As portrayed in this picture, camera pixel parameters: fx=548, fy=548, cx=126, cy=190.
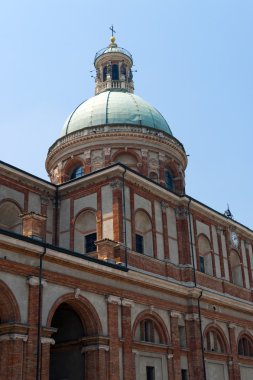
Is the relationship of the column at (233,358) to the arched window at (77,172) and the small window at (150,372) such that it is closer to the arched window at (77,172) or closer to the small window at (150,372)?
the small window at (150,372)

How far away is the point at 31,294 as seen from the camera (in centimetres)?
2303

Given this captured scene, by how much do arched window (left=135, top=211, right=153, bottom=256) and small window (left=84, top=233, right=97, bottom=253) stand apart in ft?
7.85

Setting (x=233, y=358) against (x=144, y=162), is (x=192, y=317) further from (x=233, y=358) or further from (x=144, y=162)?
(x=144, y=162)

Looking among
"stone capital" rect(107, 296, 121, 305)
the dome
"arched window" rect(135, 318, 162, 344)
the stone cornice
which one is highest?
the dome

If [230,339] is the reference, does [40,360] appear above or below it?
below

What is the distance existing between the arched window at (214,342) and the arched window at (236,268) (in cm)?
567

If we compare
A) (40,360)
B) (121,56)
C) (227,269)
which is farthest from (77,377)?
(121,56)

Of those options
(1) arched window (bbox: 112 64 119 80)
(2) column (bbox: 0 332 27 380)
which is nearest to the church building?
(2) column (bbox: 0 332 27 380)

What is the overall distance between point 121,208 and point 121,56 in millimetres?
21237

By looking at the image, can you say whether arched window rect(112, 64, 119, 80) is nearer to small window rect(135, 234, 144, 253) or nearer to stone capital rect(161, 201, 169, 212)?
stone capital rect(161, 201, 169, 212)

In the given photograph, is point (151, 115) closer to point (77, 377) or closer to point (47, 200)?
point (47, 200)

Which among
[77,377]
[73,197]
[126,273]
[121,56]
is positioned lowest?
[77,377]

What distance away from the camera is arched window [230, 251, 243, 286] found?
124 feet

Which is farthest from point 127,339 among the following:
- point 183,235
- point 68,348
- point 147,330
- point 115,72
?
point 115,72
